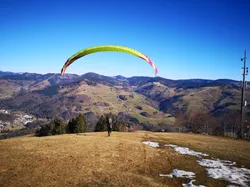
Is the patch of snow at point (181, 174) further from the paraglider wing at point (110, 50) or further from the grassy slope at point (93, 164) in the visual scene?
the paraglider wing at point (110, 50)

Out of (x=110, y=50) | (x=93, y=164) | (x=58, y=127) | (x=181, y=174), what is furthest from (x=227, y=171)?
(x=58, y=127)

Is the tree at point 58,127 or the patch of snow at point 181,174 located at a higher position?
the patch of snow at point 181,174

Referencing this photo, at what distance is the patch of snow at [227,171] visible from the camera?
13977 mm

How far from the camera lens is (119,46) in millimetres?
18562

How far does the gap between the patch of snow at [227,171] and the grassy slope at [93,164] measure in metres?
0.83

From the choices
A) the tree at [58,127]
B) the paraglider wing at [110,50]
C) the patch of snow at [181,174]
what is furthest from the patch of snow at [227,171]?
the tree at [58,127]

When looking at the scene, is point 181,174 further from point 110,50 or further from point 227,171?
point 110,50

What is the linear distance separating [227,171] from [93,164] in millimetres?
10865

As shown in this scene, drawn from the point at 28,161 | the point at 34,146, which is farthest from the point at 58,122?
the point at 28,161

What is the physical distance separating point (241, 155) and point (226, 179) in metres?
8.88

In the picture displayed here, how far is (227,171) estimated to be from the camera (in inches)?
613

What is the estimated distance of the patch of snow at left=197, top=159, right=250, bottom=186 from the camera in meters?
14.0

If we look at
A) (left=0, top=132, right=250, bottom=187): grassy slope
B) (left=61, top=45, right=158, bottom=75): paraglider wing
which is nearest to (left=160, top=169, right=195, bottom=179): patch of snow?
(left=0, top=132, right=250, bottom=187): grassy slope

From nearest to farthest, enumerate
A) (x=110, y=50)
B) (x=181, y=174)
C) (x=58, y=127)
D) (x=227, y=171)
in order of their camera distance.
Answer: (x=181, y=174) → (x=227, y=171) → (x=110, y=50) → (x=58, y=127)
